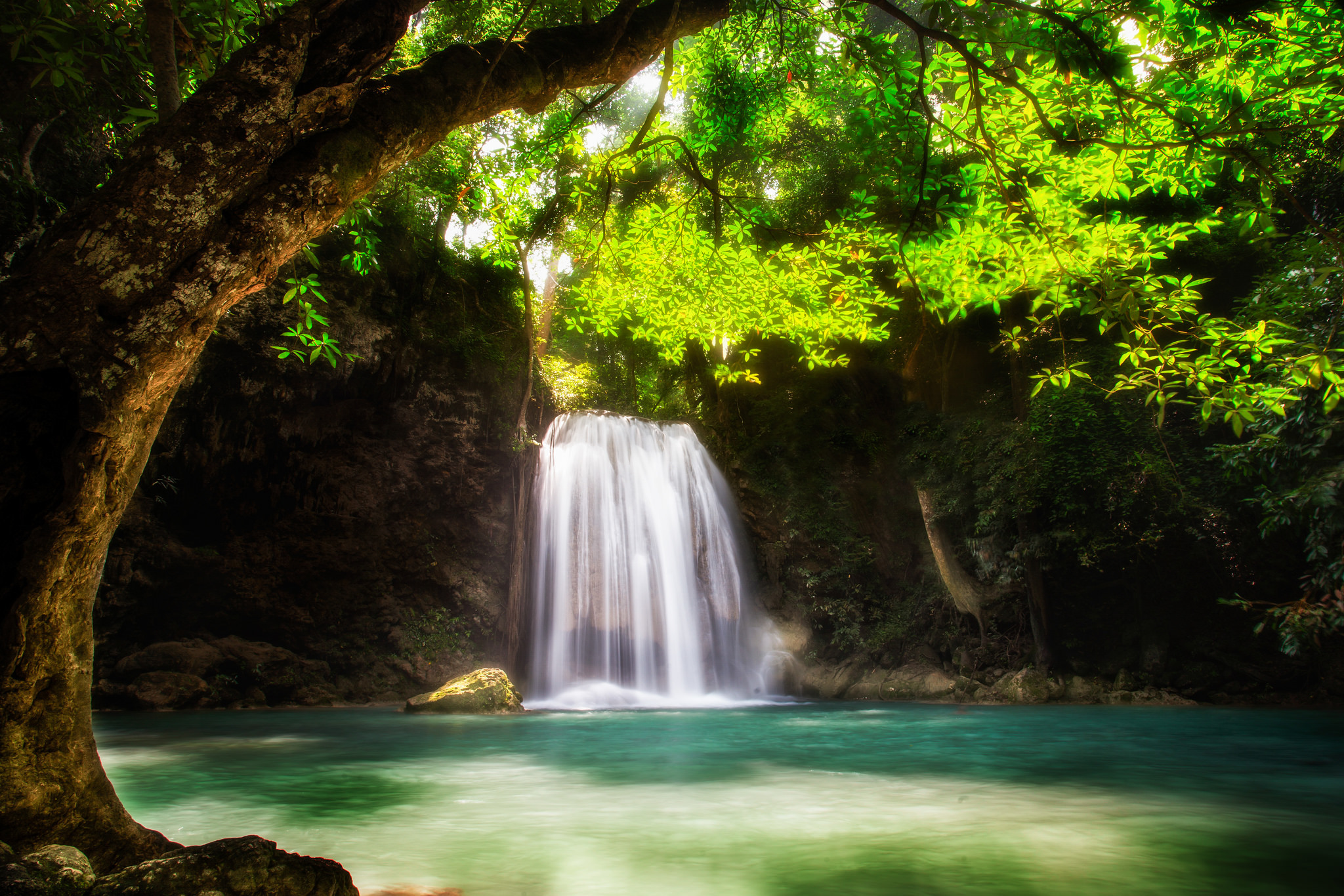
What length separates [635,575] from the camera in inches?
599

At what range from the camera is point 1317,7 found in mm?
3434

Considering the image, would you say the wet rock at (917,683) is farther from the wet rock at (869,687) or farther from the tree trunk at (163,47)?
the tree trunk at (163,47)

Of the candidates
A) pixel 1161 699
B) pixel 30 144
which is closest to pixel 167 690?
pixel 30 144

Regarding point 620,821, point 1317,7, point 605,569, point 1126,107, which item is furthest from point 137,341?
point 605,569

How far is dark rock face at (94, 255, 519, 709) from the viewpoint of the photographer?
1145cm

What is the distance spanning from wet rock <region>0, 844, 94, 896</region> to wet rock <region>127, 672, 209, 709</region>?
11196mm

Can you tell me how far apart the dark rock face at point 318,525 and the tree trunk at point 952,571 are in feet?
28.9

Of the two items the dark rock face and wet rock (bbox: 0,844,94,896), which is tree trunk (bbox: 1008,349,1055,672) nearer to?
the dark rock face

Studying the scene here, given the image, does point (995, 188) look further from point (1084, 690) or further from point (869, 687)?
point (869, 687)

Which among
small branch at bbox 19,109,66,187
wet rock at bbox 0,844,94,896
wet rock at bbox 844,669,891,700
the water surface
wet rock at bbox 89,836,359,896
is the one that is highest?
small branch at bbox 19,109,66,187

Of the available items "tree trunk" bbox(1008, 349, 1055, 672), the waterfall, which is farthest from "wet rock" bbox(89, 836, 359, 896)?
"tree trunk" bbox(1008, 349, 1055, 672)

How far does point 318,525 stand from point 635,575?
6.51 meters

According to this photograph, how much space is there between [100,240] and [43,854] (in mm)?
1688

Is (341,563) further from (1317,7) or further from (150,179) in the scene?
(1317,7)
